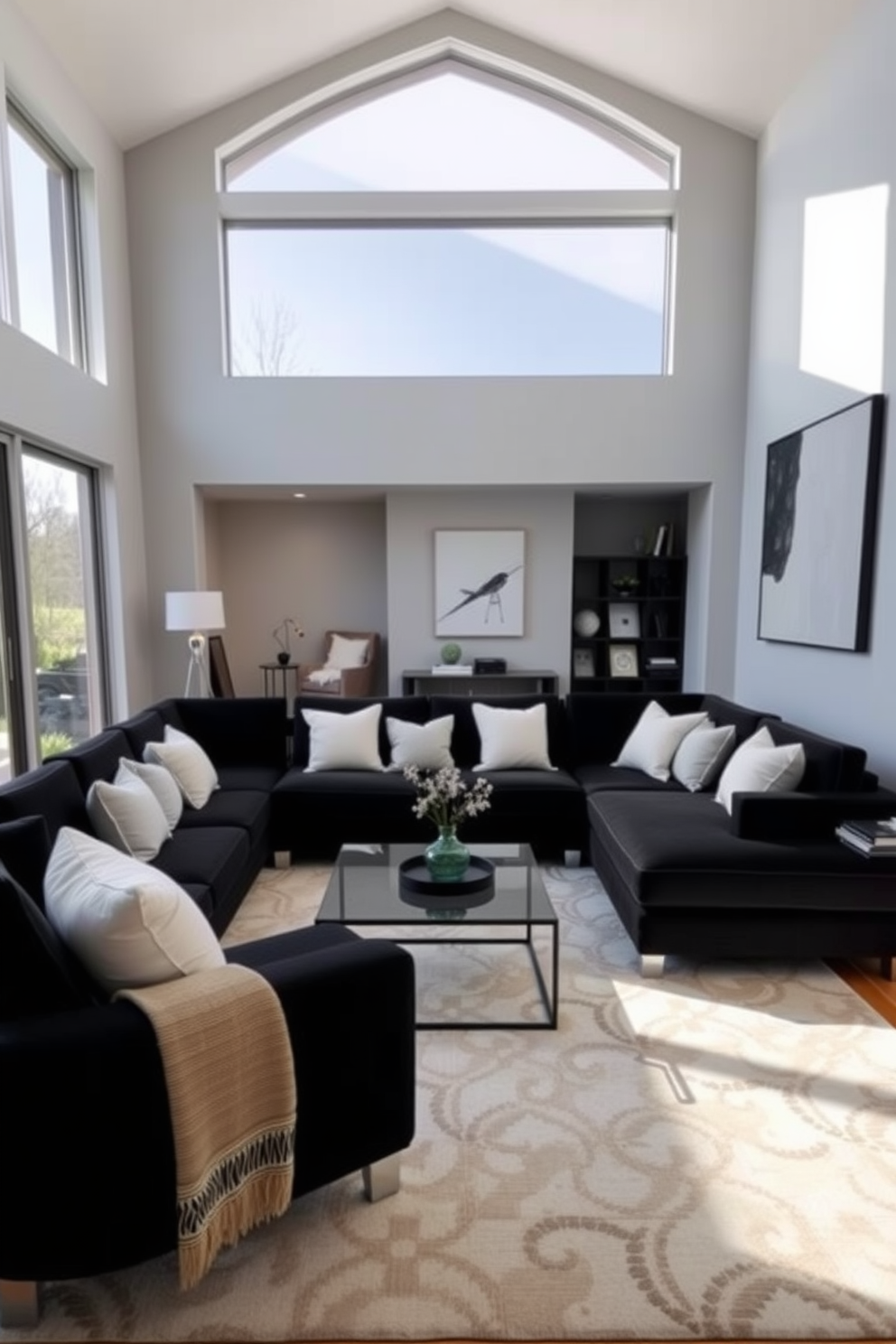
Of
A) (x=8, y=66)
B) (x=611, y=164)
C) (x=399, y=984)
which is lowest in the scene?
(x=399, y=984)

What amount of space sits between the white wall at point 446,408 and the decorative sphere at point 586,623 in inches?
39.0

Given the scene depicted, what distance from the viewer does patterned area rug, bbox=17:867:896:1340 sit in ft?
4.80

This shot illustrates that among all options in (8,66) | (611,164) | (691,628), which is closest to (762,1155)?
(691,628)

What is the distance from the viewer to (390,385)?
5316 millimetres

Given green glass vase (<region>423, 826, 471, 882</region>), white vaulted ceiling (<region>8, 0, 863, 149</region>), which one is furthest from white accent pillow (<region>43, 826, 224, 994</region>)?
white vaulted ceiling (<region>8, 0, 863, 149</region>)

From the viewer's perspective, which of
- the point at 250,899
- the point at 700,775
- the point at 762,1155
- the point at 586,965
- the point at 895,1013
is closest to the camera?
the point at 762,1155

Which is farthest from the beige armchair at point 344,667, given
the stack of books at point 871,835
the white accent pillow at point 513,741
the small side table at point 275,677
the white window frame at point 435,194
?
the stack of books at point 871,835

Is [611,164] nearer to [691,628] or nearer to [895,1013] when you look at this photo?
[691,628]

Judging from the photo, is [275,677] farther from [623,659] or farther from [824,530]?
[824,530]

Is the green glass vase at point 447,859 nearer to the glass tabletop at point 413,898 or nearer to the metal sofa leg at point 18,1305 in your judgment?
the glass tabletop at point 413,898

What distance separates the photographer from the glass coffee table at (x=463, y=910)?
97.7 inches

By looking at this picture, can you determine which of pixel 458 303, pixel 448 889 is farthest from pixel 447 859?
pixel 458 303

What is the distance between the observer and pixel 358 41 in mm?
4977

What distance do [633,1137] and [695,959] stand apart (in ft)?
3.55
